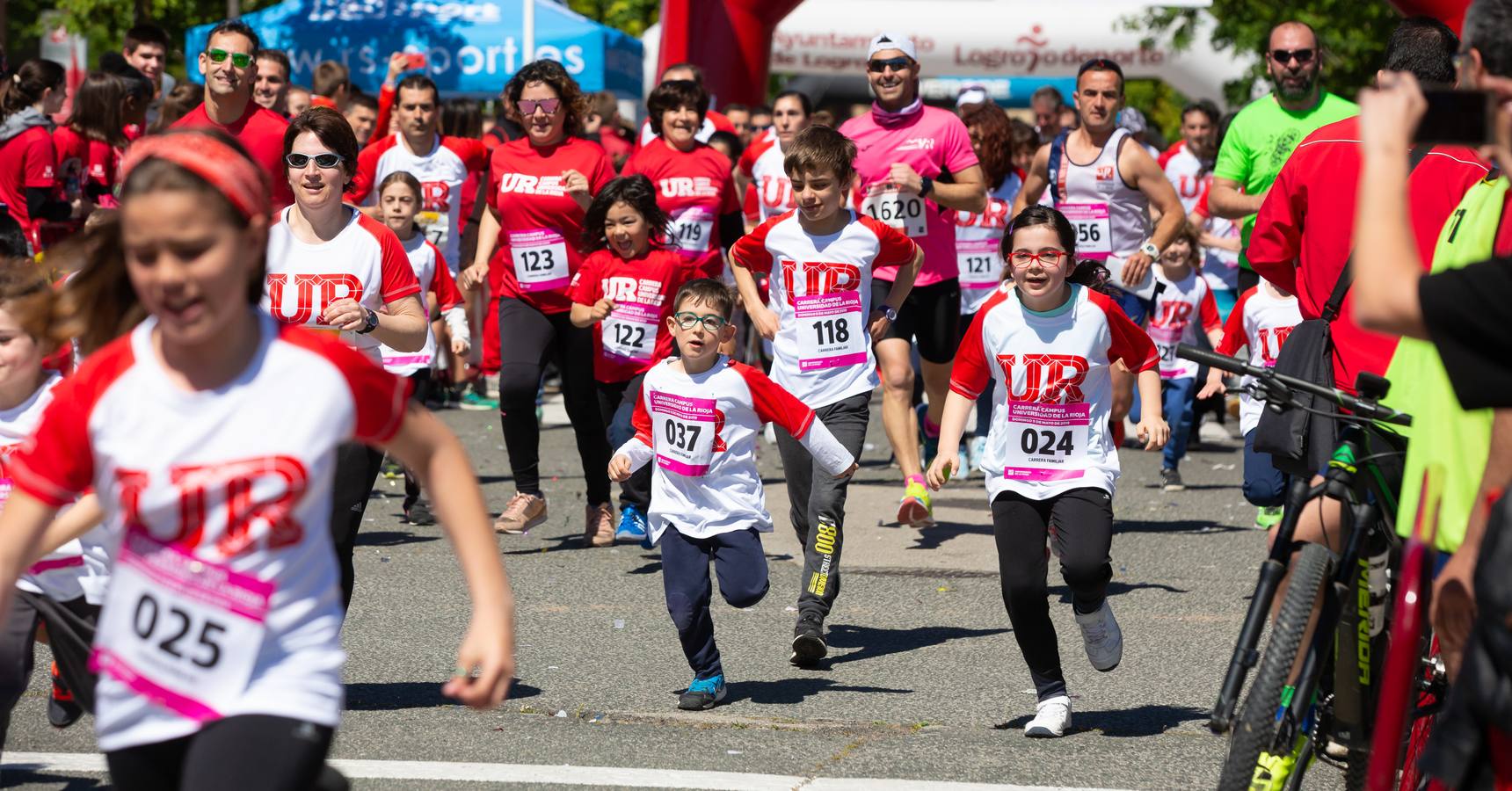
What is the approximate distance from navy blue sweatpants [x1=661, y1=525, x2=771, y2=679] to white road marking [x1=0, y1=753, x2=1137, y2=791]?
2.66 ft

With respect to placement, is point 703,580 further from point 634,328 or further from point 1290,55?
point 1290,55

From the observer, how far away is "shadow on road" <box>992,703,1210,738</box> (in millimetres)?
5992

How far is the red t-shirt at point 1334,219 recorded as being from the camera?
17.9ft

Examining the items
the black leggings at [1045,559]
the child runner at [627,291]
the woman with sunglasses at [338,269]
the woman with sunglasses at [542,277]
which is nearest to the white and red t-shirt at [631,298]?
the child runner at [627,291]

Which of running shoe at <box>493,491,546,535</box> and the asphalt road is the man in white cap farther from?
running shoe at <box>493,491,546,535</box>

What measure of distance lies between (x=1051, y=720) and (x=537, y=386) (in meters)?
4.17

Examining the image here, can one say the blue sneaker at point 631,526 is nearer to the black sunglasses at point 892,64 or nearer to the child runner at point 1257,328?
the black sunglasses at point 892,64

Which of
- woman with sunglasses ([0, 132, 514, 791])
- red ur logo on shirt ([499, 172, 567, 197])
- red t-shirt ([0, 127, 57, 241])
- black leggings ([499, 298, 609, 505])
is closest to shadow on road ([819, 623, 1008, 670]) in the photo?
black leggings ([499, 298, 609, 505])

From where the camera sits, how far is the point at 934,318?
10.0 m

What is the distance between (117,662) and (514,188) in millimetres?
6743

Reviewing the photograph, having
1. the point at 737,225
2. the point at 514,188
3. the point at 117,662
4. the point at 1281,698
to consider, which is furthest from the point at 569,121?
the point at 117,662

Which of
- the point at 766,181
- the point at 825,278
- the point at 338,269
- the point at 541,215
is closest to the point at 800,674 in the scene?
the point at 825,278

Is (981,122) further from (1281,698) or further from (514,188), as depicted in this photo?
(1281,698)

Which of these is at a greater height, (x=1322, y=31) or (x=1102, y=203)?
(x=1322, y=31)
